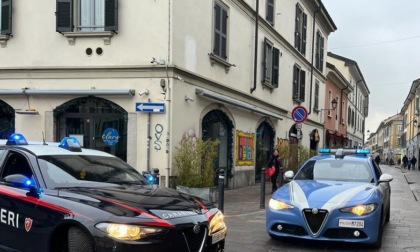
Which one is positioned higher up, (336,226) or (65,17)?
(65,17)

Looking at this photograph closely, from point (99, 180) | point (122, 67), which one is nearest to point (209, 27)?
point (122, 67)

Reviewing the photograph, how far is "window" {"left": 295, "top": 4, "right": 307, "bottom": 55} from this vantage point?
23.6 m

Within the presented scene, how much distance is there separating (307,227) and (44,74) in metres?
9.19

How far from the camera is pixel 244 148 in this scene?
657 inches

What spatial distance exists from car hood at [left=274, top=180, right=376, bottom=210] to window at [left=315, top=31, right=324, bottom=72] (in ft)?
75.0

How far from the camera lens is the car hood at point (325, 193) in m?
6.17

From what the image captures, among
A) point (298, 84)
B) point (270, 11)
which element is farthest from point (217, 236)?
point (298, 84)

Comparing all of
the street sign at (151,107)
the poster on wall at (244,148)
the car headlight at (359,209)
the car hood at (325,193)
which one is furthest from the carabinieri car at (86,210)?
the poster on wall at (244,148)

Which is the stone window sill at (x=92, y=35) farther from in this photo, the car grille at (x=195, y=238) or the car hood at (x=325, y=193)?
the car grille at (x=195, y=238)

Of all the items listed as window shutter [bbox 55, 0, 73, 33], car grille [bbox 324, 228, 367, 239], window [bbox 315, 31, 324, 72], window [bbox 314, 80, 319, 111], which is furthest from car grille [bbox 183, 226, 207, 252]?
window [bbox 315, 31, 324, 72]

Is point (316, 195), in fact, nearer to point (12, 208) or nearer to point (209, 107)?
point (12, 208)

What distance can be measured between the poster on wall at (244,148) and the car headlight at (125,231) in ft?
40.3

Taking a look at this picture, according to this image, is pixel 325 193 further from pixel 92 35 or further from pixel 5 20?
pixel 5 20

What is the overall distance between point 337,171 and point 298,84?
17.2 metres
